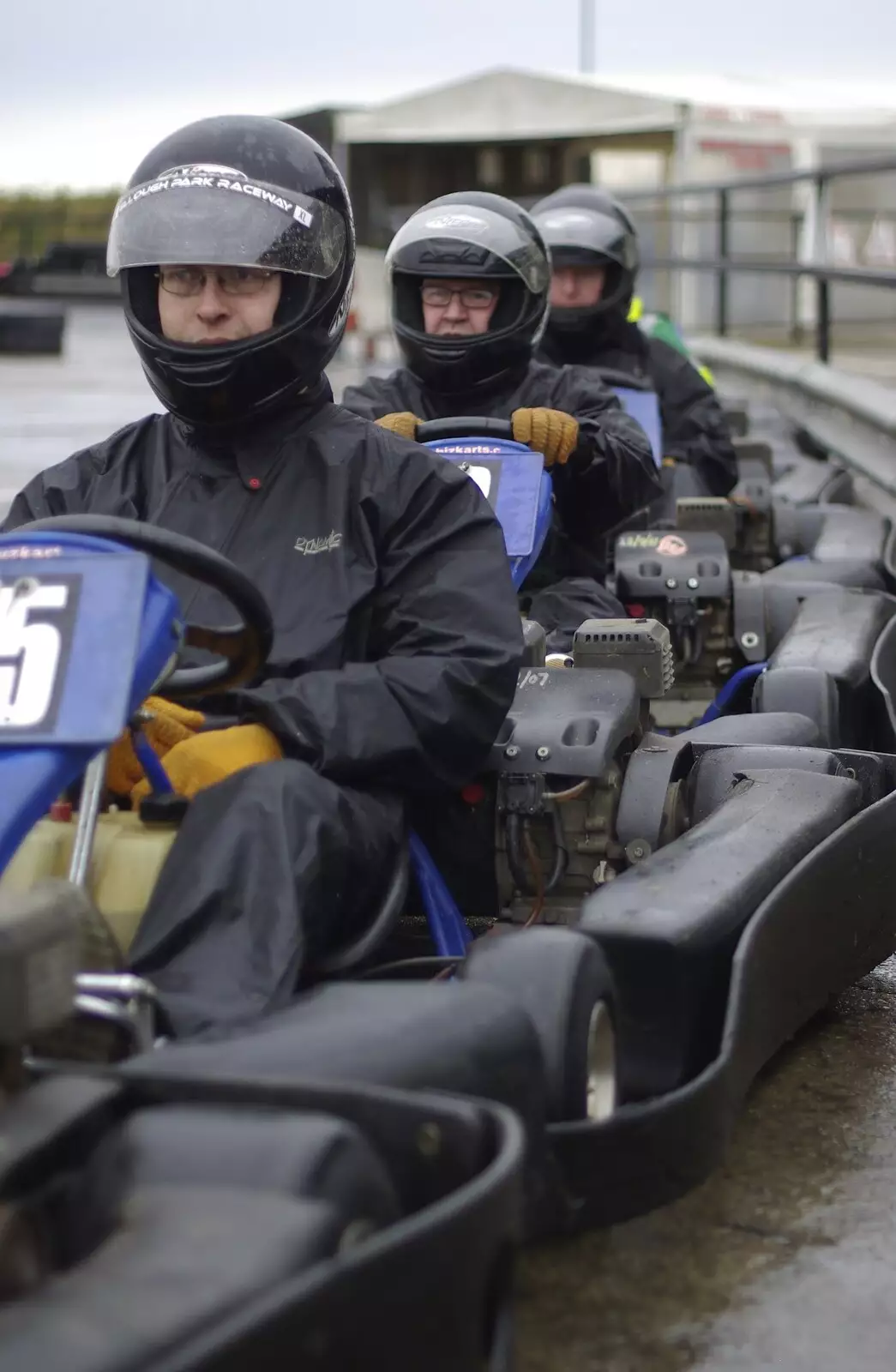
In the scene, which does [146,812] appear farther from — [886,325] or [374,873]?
[886,325]

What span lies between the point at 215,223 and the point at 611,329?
4.53 m

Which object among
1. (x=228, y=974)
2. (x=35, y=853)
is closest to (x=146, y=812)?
(x=35, y=853)

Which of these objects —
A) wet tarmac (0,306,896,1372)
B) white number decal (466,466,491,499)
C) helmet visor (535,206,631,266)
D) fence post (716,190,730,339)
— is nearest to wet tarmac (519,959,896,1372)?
wet tarmac (0,306,896,1372)

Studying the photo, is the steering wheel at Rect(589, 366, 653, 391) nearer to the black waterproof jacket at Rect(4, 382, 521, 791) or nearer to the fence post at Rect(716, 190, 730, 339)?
the black waterproof jacket at Rect(4, 382, 521, 791)

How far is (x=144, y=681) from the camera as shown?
257 cm

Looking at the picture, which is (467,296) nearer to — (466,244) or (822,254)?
(466,244)

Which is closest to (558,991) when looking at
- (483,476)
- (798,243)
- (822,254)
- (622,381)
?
(483,476)

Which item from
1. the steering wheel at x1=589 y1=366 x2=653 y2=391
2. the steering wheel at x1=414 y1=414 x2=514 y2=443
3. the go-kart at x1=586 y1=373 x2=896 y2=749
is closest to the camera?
the go-kart at x1=586 y1=373 x2=896 y2=749

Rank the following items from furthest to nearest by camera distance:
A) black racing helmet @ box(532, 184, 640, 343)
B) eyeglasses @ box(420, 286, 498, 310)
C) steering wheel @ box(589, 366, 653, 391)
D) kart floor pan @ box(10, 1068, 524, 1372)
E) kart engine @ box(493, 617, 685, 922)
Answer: black racing helmet @ box(532, 184, 640, 343) → steering wheel @ box(589, 366, 653, 391) → eyeglasses @ box(420, 286, 498, 310) → kart engine @ box(493, 617, 685, 922) → kart floor pan @ box(10, 1068, 524, 1372)

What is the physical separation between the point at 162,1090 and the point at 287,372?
165 cm

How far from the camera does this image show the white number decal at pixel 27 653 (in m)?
2.44

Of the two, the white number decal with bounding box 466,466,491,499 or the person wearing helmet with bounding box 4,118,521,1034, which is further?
the white number decal with bounding box 466,466,491,499

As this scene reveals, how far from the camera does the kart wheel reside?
2.35 metres

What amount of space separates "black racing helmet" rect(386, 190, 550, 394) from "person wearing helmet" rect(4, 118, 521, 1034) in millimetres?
1811
